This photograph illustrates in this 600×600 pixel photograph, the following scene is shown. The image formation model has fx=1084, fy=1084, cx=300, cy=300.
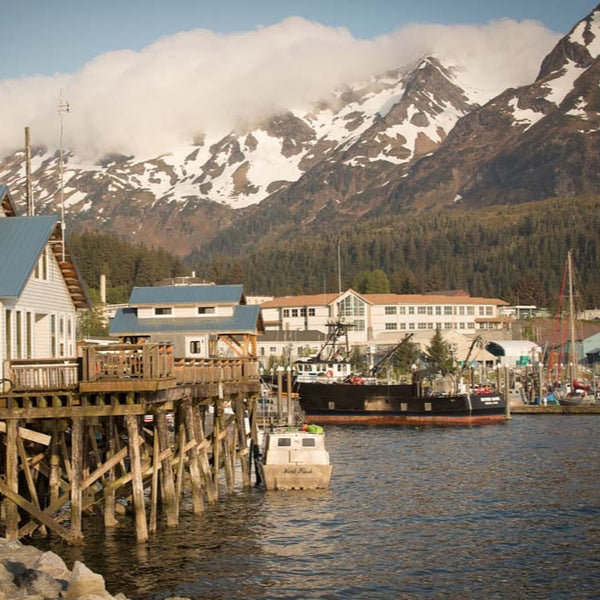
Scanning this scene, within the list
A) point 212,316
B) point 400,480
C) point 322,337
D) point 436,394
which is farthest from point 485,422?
point 322,337

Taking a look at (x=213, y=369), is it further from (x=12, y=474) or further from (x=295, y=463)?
(x=12, y=474)

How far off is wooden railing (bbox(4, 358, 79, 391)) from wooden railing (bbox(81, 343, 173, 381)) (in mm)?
835

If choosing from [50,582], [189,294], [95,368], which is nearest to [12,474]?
[95,368]

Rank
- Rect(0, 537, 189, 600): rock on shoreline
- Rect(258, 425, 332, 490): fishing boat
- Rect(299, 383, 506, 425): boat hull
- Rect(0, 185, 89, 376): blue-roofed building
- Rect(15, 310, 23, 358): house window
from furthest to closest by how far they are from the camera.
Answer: Rect(299, 383, 506, 425): boat hull, Rect(258, 425, 332, 490): fishing boat, Rect(15, 310, 23, 358): house window, Rect(0, 185, 89, 376): blue-roofed building, Rect(0, 537, 189, 600): rock on shoreline

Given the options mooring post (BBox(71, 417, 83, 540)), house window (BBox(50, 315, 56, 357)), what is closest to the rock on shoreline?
mooring post (BBox(71, 417, 83, 540))

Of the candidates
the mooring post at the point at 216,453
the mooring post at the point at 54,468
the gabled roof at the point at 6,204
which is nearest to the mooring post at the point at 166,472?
the mooring post at the point at 54,468

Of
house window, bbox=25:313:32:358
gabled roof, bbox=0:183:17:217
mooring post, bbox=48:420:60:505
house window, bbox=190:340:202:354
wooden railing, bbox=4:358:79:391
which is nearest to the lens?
wooden railing, bbox=4:358:79:391

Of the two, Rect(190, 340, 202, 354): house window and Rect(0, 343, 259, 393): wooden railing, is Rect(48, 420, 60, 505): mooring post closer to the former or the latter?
Rect(0, 343, 259, 393): wooden railing

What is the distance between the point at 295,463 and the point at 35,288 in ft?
50.7

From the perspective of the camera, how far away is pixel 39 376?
3719 cm

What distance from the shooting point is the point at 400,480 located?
6012 cm

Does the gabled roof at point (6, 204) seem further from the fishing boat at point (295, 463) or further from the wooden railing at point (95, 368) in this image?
the fishing boat at point (295, 463)

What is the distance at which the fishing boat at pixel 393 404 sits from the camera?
10431 cm

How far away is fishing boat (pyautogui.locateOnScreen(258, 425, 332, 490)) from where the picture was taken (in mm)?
51094
